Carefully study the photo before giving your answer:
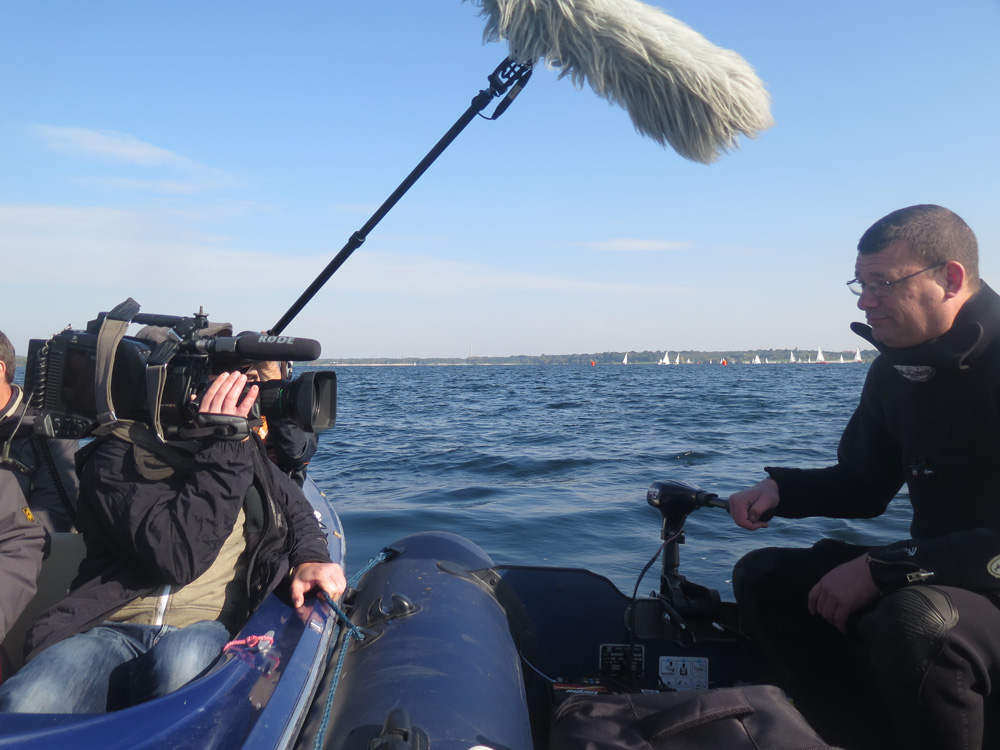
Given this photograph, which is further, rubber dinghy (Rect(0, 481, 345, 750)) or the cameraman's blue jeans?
the cameraman's blue jeans

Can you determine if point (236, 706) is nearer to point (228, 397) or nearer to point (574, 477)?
point (228, 397)

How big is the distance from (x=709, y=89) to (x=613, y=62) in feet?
0.94

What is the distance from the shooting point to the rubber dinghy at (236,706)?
1313 mm

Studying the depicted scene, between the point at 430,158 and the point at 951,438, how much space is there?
1.82 meters

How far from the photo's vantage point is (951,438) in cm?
193

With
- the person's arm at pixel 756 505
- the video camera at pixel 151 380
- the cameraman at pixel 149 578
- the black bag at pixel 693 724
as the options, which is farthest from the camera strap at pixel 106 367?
the person's arm at pixel 756 505

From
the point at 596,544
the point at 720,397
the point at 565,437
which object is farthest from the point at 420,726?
the point at 720,397

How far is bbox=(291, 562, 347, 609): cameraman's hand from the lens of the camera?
2.01m

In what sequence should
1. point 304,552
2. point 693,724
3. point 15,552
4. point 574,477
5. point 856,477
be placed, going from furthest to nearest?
point 574,477
point 856,477
point 304,552
point 15,552
point 693,724

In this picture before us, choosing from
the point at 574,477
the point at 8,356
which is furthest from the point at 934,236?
the point at 574,477

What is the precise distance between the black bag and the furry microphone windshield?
1.47 meters

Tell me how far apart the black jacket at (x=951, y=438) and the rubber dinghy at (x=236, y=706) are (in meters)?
1.48

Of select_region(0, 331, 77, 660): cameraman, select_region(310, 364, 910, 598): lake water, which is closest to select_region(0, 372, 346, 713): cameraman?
select_region(0, 331, 77, 660): cameraman

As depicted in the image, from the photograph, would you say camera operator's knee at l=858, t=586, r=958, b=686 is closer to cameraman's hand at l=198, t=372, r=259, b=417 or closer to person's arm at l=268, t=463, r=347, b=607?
person's arm at l=268, t=463, r=347, b=607
